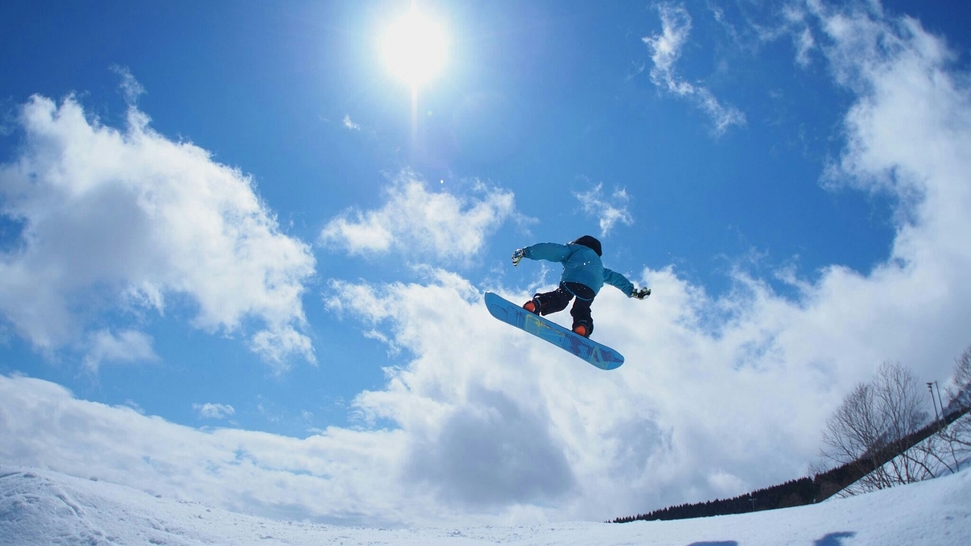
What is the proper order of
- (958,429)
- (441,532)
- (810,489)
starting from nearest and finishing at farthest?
(441,532) → (958,429) → (810,489)

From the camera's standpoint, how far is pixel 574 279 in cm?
1054

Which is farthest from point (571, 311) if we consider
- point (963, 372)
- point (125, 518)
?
point (963, 372)

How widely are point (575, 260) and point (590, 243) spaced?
1.91 feet

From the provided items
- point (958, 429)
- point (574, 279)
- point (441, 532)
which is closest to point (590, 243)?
point (574, 279)

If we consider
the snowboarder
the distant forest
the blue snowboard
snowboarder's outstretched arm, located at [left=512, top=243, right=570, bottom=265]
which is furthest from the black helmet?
the distant forest

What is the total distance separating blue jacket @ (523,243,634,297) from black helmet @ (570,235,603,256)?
0.29ft

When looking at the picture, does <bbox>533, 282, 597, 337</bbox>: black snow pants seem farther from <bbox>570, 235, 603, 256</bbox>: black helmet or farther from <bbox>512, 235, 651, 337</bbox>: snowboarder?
<bbox>570, 235, 603, 256</bbox>: black helmet

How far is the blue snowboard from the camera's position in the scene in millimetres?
10742

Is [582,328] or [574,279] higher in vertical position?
[574,279]

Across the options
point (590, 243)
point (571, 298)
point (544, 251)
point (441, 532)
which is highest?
point (590, 243)

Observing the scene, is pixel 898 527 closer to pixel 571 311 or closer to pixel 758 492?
pixel 571 311

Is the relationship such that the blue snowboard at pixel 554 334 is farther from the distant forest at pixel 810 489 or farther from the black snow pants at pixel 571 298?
the distant forest at pixel 810 489

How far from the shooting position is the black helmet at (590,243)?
10891mm

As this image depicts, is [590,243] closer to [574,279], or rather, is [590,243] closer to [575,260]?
[575,260]
